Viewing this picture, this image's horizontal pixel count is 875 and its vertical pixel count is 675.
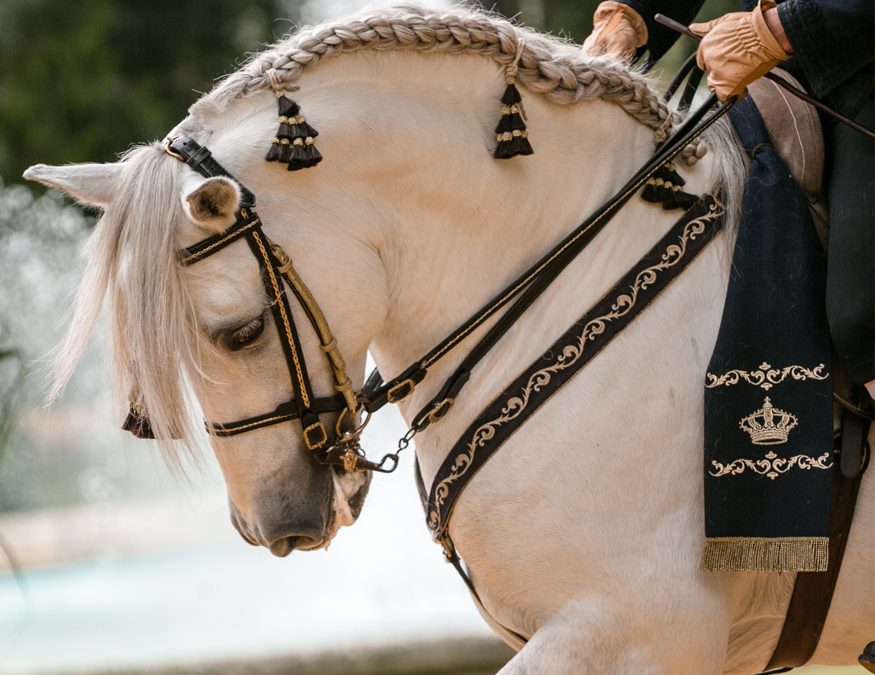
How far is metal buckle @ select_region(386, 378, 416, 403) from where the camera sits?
2.09 m

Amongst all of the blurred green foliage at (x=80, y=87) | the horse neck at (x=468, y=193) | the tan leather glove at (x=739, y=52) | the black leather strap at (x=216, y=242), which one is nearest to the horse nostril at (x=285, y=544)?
the horse neck at (x=468, y=193)

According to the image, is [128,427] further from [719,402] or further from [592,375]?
[719,402]

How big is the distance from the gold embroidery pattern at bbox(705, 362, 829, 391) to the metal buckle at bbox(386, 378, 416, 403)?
0.57 meters

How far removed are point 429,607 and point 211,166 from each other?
4.73m

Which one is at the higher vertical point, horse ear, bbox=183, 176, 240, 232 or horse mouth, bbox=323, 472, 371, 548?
horse ear, bbox=183, 176, 240, 232

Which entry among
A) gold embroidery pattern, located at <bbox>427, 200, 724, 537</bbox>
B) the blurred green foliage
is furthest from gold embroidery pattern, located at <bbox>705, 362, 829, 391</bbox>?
the blurred green foliage

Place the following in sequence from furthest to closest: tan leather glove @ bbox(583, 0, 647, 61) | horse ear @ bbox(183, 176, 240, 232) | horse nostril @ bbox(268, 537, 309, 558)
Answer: tan leather glove @ bbox(583, 0, 647, 61), horse nostril @ bbox(268, 537, 309, 558), horse ear @ bbox(183, 176, 240, 232)

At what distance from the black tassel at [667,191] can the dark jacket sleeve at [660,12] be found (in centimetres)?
61

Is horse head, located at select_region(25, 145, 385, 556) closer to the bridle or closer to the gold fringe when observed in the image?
the bridle

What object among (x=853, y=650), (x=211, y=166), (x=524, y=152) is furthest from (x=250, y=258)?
(x=853, y=650)

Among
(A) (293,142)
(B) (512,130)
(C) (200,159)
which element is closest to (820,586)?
(B) (512,130)

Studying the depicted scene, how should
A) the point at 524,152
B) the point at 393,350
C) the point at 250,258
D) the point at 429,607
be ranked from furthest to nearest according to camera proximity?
the point at 429,607, the point at 393,350, the point at 524,152, the point at 250,258

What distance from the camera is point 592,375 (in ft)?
6.55

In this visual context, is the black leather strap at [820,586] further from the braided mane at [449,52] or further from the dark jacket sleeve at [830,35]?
the braided mane at [449,52]
